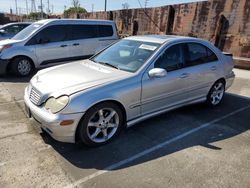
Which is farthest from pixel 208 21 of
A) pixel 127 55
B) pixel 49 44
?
pixel 127 55

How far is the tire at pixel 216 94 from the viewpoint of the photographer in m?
5.24

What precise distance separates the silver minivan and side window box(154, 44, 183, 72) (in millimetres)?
4808

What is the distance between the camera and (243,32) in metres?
10.2

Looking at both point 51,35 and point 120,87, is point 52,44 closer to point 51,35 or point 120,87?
point 51,35

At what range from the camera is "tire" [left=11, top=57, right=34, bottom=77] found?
744cm

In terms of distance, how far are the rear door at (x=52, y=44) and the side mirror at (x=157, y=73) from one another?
16.5ft

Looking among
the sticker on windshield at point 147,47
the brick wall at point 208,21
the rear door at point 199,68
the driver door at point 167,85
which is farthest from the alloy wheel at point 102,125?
the brick wall at point 208,21

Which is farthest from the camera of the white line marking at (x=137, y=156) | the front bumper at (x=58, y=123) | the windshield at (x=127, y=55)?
the windshield at (x=127, y=55)

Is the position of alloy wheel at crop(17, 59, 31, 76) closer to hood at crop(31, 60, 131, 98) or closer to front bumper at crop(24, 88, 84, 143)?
hood at crop(31, 60, 131, 98)

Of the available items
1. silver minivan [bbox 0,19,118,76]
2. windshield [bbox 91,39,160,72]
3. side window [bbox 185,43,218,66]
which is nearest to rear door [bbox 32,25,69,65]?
silver minivan [bbox 0,19,118,76]

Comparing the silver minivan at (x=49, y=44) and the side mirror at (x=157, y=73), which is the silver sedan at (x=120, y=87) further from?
the silver minivan at (x=49, y=44)

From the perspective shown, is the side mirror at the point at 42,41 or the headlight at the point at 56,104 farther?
the side mirror at the point at 42,41

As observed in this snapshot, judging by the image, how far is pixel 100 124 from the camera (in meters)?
3.51

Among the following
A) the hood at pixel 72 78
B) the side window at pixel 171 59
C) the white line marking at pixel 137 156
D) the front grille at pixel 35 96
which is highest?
the side window at pixel 171 59
